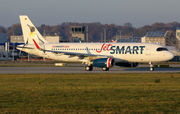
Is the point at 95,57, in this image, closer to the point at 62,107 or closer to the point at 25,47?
the point at 25,47

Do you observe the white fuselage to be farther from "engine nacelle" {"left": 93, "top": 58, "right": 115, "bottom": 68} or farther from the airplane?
"engine nacelle" {"left": 93, "top": 58, "right": 115, "bottom": 68}

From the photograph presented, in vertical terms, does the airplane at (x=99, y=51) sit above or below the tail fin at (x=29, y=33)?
below

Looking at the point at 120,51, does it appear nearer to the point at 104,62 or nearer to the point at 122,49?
the point at 122,49

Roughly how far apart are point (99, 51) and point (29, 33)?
13327mm

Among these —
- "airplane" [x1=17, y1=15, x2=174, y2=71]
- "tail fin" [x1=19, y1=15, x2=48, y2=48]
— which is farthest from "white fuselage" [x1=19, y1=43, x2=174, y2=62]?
"tail fin" [x1=19, y1=15, x2=48, y2=48]

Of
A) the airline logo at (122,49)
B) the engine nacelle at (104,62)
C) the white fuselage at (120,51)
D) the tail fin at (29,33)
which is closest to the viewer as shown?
the engine nacelle at (104,62)

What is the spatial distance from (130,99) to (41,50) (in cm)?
3072

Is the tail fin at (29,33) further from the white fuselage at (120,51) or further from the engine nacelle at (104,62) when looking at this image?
the engine nacelle at (104,62)

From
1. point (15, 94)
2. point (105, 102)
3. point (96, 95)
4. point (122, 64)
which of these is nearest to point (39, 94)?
point (15, 94)

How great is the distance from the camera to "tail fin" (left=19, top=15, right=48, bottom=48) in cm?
4446

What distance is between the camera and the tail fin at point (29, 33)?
44.5 metres

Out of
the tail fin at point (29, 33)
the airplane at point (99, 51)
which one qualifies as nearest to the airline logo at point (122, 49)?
the airplane at point (99, 51)

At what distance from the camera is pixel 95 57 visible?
39.5 metres

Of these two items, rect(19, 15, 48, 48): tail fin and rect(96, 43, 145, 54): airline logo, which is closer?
rect(96, 43, 145, 54): airline logo
